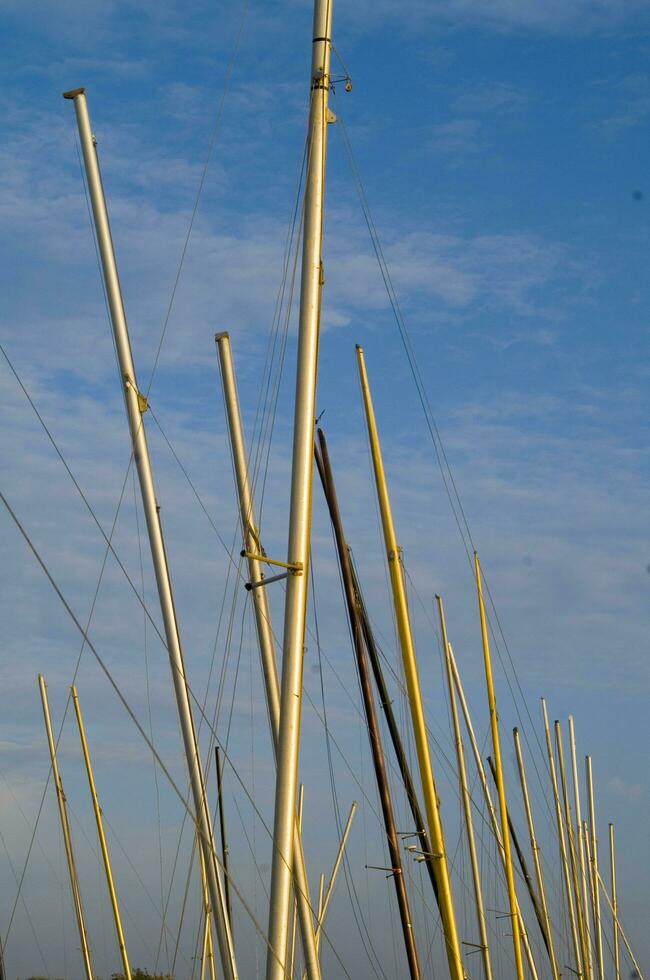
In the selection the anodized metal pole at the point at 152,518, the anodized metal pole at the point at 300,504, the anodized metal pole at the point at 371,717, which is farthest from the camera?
the anodized metal pole at the point at 371,717

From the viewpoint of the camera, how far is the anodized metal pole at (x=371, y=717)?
64.6 feet

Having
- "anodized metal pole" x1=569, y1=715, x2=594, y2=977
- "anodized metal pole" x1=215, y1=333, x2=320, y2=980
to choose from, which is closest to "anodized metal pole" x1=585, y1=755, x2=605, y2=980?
"anodized metal pole" x1=569, y1=715, x2=594, y2=977

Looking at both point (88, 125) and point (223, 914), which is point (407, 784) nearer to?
point (223, 914)

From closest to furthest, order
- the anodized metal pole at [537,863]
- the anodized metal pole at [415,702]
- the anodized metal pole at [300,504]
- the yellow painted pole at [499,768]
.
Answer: the anodized metal pole at [300,504] < the anodized metal pole at [415,702] < the yellow painted pole at [499,768] < the anodized metal pole at [537,863]

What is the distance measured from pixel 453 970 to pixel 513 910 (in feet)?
25.1

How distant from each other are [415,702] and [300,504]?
7518mm

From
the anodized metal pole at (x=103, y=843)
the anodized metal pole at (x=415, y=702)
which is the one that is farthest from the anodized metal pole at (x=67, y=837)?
the anodized metal pole at (x=415, y=702)

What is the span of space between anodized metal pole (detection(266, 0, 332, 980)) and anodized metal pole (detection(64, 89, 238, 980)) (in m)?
3.62

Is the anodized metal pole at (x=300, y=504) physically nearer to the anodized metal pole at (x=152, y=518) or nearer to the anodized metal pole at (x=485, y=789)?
the anodized metal pole at (x=152, y=518)

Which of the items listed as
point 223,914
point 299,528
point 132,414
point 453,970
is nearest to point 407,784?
point 453,970

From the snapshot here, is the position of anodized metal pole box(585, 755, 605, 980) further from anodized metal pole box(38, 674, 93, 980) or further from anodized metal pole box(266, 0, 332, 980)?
anodized metal pole box(266, 0, 332, 980)

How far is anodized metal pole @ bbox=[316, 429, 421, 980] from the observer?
19.7 m

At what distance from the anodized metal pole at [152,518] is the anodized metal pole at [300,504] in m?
3.62

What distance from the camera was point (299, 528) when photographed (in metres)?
12.1
